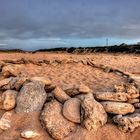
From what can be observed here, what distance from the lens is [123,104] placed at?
22.4ft

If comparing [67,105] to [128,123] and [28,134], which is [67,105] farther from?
[128,123]

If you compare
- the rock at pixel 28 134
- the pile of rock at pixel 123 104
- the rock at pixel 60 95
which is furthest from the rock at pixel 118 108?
the rock at pixel 28 134

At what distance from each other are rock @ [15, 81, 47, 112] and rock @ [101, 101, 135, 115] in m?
1.40

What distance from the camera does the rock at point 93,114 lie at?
6441 mm

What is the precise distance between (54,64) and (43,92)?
4089mm

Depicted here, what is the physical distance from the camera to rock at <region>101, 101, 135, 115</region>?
6.71m

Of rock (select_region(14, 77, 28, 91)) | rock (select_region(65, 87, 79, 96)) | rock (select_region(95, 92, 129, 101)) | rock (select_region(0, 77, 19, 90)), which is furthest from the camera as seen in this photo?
rock (select_region(0, 77, 19, 90))

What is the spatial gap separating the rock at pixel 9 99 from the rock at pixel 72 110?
1.20 meters

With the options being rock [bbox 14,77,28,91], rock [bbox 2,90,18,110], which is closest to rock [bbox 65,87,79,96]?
rock [bbox 14,77,28,91]

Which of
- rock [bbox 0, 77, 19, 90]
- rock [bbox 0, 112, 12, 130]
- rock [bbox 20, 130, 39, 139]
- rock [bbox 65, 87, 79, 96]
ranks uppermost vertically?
rock [bbox 0, 77, 19, 90]

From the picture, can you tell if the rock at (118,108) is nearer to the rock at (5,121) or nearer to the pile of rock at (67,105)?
the pile of rock at (67,105)

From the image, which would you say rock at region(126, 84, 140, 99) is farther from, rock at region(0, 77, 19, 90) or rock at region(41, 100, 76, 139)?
rock at region(0, 77, 19, 90)

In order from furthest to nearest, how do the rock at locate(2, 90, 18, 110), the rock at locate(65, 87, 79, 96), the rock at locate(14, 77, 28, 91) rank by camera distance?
the rock at locate(14, 77, 28, 91)
the rock at locate(65, 87, 79, 96)
the rock at locate(2, 90, 18, 110)

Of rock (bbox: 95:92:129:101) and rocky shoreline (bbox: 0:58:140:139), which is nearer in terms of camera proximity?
rocky shoreline (bbox: 0:58:140:139)
